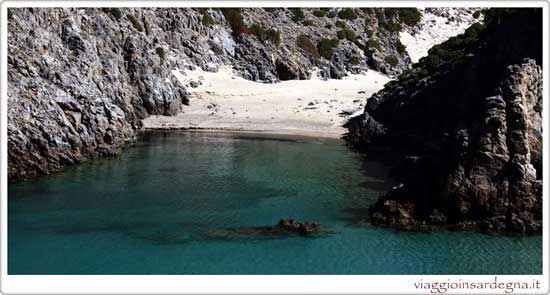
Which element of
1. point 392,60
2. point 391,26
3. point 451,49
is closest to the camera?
point 451,49

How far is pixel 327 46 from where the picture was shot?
10925cm

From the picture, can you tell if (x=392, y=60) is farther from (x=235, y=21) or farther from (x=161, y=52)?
(x=161, y=52)

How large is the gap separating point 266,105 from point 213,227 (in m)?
51.8

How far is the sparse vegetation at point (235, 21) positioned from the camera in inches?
4033

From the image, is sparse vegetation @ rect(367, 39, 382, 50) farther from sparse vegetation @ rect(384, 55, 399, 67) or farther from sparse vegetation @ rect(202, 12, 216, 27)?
sparse vegetation @ rect(202, 12, 216, 27)

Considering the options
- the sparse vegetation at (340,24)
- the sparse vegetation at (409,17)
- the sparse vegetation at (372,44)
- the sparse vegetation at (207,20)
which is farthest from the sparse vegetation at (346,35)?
the sparse vegetation at (207,20)

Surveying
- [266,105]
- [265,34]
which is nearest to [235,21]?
[265,34]

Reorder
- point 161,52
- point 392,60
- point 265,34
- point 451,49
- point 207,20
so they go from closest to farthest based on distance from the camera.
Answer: point 451,49
point 161,52
point 207,20
point 265,34
point 392,60

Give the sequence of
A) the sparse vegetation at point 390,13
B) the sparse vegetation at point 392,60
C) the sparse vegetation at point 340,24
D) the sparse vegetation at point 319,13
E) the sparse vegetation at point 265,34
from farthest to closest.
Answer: the sparse vegetation at point 390,13 < the sparse vegetation at point 319,13 < the sparse vegetation at point 340,24 < the sparse vegetation at point 392,60 < the sparse vegetation at point 265,34

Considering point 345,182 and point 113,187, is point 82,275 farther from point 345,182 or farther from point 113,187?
point 345,182

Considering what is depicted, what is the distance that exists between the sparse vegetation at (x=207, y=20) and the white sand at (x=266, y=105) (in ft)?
30.2

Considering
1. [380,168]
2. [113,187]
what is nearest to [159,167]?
[113,187]

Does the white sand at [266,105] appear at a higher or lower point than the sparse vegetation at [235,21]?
lower

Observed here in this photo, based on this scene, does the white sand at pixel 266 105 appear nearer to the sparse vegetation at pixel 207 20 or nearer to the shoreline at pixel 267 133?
the shoreline at pixel 267 133
